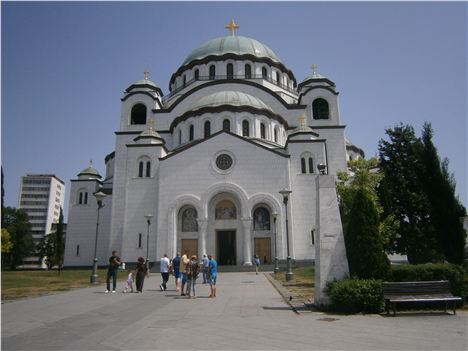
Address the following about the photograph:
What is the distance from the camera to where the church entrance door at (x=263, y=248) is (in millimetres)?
29562

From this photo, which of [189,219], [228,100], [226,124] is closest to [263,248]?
[189,219]

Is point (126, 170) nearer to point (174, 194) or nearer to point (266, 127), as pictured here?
point (174, 194)

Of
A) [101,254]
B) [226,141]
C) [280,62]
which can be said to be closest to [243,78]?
[280,62]

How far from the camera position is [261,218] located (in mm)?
30156

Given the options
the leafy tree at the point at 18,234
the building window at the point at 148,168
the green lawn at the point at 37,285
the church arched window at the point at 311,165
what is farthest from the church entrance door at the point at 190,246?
the leafy tree at the point at 18,234

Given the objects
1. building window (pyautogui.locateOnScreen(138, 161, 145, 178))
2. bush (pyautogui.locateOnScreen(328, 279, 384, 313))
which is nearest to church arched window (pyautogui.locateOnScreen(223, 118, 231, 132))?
building window (pyautogui.locateOnScreen(138, 161, 145, 178))

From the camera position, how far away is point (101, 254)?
36.3 m

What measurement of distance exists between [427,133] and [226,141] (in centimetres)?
2019

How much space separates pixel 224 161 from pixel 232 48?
64.1ft

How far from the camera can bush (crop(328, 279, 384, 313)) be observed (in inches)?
352

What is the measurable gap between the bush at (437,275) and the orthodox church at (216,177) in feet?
47.3

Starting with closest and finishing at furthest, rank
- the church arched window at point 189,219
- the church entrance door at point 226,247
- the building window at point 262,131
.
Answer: the church entrance door at point 226,247, the church arched window at point 189,219, the building window at point 262,131

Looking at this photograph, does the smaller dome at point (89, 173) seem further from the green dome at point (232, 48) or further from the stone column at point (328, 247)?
the stone column at point (328, 247)

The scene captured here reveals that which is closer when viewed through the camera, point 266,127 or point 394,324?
point 394,324
